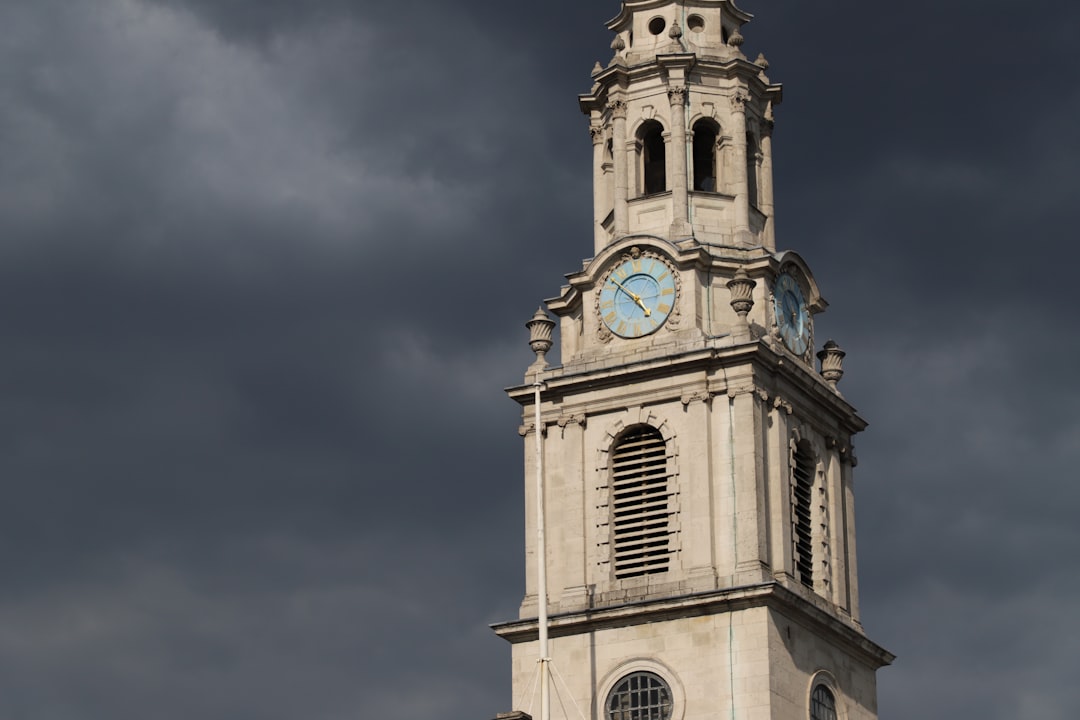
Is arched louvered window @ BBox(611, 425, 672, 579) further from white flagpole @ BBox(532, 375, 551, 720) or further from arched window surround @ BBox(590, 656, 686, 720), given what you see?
arched window surround @ BBox(590, 656, 686, 720)

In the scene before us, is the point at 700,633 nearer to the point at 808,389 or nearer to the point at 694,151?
the point at 808,389

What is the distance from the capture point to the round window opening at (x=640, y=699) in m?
79.4

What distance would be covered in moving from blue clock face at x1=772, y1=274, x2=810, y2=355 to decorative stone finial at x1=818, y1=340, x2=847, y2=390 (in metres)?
0.74

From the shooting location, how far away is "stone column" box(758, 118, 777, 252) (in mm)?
88375

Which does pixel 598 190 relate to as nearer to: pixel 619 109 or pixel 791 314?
pixel 619 109

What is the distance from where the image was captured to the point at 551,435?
84.4 m

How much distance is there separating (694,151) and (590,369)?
965cm

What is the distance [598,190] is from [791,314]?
25.1ft

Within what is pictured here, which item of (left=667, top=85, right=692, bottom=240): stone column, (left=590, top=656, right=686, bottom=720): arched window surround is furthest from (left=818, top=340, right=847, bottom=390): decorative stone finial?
(left=590, top=656, right=686, bottom=720): arched window surround

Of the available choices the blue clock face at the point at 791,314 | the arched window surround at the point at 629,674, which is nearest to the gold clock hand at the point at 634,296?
the blue clock face at the point at 791,314

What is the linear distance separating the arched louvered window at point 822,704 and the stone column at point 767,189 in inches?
555

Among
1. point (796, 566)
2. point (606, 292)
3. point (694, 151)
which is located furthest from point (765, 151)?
point (796, 566)


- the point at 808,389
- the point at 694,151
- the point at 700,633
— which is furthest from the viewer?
the point at 694,151

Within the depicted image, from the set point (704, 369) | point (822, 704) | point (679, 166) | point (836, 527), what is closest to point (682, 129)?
point (679, 166)
